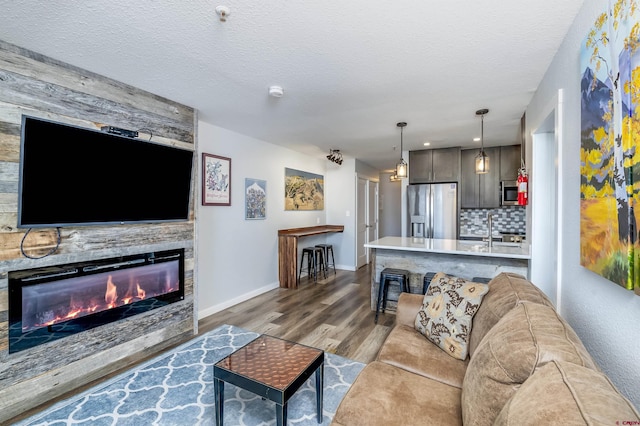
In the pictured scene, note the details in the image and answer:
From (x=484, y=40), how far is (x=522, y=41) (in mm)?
257

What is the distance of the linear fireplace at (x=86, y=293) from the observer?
6.59 ft

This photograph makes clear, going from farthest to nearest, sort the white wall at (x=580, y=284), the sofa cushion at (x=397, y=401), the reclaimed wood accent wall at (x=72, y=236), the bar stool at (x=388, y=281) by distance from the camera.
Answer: the bar stool at (x=388, y=281) → the reclaimed wood accent wall at (x=72, y=236) → the sofa cushion at (x=397, y=401) → the white wall at (x=580, y=284)

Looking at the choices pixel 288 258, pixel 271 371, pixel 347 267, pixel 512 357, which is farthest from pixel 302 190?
pixel 512 357

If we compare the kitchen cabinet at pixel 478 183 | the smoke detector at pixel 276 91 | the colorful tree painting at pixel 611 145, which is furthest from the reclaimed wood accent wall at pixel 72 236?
the kitchen cabinet at pixel 478 183

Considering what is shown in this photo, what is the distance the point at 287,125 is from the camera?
3777mm

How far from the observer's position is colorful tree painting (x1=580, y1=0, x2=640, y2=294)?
3.30 feet

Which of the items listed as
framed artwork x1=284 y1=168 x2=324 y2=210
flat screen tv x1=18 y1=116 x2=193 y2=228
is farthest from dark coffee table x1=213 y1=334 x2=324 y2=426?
framed artwork x1=284 y1=168 x2=324 y2=210

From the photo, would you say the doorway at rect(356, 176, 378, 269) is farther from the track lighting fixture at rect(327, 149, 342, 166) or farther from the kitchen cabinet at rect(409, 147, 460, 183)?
the kitchen cabinet at rect(409, 147, 460, 183)

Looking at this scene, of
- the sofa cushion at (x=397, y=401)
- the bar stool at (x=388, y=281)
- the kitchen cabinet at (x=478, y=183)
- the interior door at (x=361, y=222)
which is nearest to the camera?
the sofa cushion at (x=397, y=401)

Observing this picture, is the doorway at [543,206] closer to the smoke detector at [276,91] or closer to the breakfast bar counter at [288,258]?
the smoke detector at [276,91]

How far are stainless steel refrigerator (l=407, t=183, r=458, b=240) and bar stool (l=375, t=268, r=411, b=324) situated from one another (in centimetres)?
190

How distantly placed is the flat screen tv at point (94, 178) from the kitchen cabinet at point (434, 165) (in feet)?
13.0

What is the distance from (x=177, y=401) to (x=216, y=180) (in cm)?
255

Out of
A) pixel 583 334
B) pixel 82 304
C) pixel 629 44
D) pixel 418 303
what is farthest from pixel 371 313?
pixel 629 44
